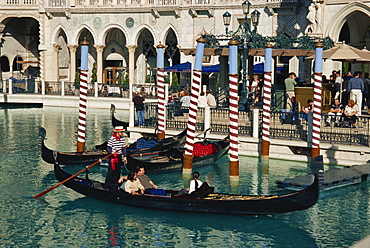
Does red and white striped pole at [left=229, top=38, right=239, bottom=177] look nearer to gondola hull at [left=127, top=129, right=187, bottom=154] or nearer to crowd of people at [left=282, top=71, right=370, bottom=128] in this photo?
gondola hull at [left=127, top=129, right=187, bottom=154]

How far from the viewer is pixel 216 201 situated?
35.8ft

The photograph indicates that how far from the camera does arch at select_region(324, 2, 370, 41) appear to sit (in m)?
22.6

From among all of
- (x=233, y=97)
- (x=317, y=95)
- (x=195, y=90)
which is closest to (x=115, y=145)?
(x=195, y=90)

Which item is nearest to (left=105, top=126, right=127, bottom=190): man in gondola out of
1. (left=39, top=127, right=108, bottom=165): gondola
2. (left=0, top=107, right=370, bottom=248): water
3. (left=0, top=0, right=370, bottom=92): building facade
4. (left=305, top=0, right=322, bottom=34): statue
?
(left=0, top=107, right=370, bottom=248): water

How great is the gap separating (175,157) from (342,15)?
10896mm

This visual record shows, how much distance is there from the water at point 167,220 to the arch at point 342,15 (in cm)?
942

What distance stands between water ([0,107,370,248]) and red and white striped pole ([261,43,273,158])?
836mm

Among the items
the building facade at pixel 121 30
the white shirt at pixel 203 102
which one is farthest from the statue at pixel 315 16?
the white shirt at pixel 203 102

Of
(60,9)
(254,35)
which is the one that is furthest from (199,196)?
(60,9)

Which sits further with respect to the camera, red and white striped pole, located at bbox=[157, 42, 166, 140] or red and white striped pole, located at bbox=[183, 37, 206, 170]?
red and white striped pole, located at bbox=[157, 42, 166, 140]

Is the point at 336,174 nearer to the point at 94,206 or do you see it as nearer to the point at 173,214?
the point at 173,214

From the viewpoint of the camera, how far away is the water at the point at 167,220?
10.0 meters

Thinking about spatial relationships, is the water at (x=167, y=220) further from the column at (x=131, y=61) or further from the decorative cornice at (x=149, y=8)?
the column at (x=131, y=61)

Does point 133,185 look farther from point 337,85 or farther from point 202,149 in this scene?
point 337,85
